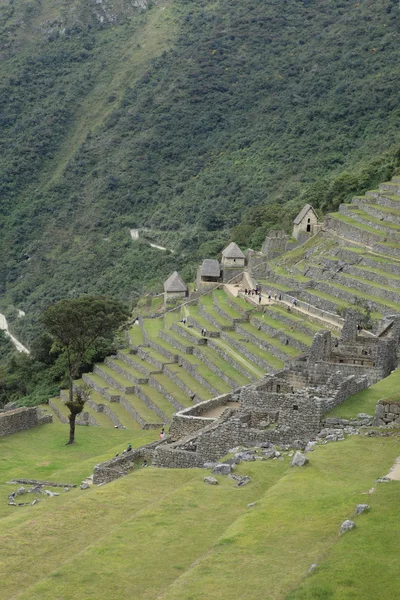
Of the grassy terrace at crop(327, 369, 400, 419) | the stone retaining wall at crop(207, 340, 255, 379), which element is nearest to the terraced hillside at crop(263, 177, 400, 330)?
the stone retaining wall at crop(207, 340, 255, 379)

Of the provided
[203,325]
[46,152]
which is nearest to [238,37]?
[46,152]

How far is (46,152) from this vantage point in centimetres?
14000

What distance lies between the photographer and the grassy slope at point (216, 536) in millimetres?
13039

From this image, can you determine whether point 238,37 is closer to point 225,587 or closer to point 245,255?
point 245,255

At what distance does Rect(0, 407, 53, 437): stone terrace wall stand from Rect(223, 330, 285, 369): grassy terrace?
8.68 metres

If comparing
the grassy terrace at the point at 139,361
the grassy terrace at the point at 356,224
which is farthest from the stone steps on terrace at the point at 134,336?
the grassy terrace at the point at 356,224

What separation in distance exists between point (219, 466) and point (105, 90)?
5266 inches

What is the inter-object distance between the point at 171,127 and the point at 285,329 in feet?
298

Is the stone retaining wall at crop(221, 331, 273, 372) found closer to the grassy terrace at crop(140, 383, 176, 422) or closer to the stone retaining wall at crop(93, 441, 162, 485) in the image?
the grassy terrace at crop(140, 383, 176, 422)

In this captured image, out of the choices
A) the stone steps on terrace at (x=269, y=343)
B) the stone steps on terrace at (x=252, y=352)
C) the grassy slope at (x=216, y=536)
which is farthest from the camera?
the stone steps on terrace at (x=269, y=343)

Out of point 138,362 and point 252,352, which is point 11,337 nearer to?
point 138,362

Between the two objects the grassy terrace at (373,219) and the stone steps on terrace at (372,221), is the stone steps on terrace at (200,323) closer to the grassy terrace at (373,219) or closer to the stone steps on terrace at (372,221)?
the stone steps on terrace at (372,221)

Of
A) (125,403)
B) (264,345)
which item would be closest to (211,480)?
(264,345)

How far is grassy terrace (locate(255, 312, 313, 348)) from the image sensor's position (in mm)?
39094
